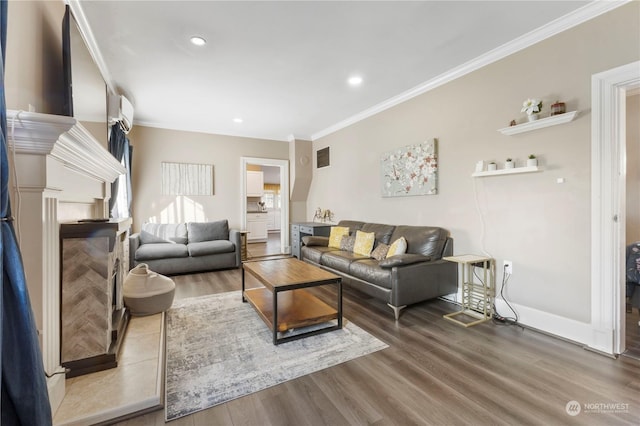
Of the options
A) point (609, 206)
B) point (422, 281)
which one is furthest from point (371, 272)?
point (609, 206)

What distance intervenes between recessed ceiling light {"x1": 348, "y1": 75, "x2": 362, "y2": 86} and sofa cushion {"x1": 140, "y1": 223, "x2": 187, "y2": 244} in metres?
3.79

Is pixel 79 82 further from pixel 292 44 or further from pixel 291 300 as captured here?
pixel 291 300

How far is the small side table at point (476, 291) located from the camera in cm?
277

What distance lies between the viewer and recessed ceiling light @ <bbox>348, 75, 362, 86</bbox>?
3.43m

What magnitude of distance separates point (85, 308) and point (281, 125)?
4.33 metres

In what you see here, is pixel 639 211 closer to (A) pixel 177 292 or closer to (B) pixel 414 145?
(B) pixel 414 145

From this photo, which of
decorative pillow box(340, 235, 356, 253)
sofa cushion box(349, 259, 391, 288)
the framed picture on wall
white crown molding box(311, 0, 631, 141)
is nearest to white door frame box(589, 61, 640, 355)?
white crown molding box(311, 0, 631, 141)

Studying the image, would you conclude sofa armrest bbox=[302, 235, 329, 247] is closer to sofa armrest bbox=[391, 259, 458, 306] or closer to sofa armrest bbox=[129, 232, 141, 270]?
sofa armrest bbox=[391, 259, 458, 306]

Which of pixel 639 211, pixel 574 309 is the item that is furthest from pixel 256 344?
pixel 639 211

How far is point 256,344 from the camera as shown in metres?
2.34

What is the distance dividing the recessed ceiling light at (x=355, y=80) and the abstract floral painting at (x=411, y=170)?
1.07m

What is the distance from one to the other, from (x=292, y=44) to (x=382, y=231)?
8.46 feet

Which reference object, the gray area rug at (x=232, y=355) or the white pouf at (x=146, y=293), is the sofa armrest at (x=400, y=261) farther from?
the white pouf at (x=146, y=293)
